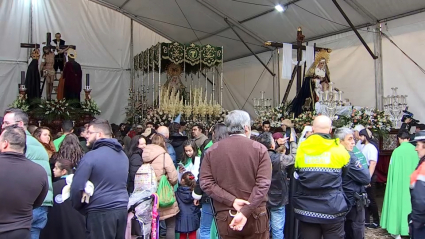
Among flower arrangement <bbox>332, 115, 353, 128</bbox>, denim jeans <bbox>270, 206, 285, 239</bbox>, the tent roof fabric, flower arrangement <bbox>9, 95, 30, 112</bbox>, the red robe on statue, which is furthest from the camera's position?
the red robe on statue

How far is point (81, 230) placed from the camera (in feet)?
11.8

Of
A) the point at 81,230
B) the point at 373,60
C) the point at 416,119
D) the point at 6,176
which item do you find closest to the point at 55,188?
the point at 81,230

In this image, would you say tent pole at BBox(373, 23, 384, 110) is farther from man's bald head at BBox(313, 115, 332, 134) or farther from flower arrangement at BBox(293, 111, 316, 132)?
man's bald head at BBox(313, 115, 332, 134)

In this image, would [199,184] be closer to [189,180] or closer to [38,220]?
[189,180]

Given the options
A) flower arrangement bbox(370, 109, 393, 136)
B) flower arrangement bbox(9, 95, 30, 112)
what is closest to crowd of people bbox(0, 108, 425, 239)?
flower arrangement bbox(370, 109, 393, 136)

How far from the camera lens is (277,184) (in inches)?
168

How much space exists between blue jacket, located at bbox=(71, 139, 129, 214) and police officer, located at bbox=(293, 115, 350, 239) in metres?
1.51

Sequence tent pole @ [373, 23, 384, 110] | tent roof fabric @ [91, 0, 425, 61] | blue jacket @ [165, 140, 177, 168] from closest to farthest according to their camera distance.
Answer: blue jacket @ [165, 140, 177, 168], tent roof fabric @ [91, 0, 425, 61], tent pole @ [373, 23, 384, 110]

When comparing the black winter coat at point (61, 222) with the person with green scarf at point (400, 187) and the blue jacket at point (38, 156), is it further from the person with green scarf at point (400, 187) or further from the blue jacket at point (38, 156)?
the person with green scarf at point (400, 187)

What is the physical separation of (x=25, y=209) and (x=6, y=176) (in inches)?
10.3

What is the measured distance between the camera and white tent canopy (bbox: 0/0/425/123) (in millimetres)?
8789

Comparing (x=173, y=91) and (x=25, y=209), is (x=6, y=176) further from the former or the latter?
(x=173, y=91)

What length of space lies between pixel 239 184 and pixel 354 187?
1.68 meters

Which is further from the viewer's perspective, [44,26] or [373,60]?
[44,26]
